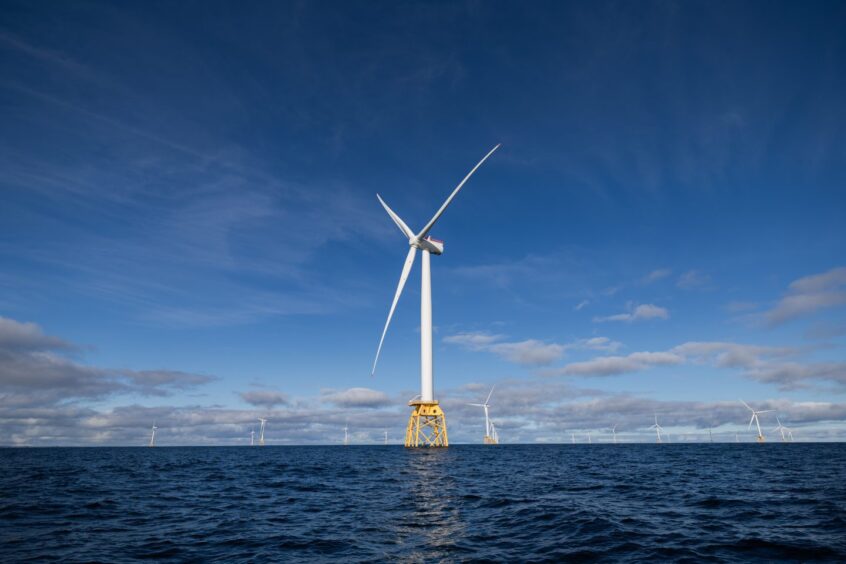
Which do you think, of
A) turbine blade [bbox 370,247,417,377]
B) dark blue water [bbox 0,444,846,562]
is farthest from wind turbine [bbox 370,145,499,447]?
dark blue water [bbox 0,444,846,562]

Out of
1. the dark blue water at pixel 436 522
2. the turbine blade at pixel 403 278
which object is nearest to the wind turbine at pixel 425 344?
→ the turbine blade at pixel 403 278

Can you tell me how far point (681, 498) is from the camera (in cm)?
2886

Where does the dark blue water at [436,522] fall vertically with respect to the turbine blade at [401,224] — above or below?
below

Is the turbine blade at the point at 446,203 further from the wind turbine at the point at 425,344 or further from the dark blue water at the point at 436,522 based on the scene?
the dark blue water at the point at 436,522

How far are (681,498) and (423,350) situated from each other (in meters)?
63.5

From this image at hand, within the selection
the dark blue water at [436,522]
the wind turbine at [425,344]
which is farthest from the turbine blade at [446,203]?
the dark blue water at [436,522]

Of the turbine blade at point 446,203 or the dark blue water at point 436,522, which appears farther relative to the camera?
the turbine blade at point 446,203

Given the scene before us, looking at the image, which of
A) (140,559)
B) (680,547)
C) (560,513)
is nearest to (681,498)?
(560,513)

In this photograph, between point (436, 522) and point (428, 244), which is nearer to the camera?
point (436, 522)

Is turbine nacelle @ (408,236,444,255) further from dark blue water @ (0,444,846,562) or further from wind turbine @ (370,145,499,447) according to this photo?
dark blue water @ (0,444,846,562)

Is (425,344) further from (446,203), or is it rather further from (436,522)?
(436,522)

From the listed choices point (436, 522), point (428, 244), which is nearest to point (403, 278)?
point (428, 244)

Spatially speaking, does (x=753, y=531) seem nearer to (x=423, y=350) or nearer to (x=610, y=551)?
(x=610, y=551)

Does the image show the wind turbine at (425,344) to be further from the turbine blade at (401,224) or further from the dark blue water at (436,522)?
the dark blue water at (436,522)
